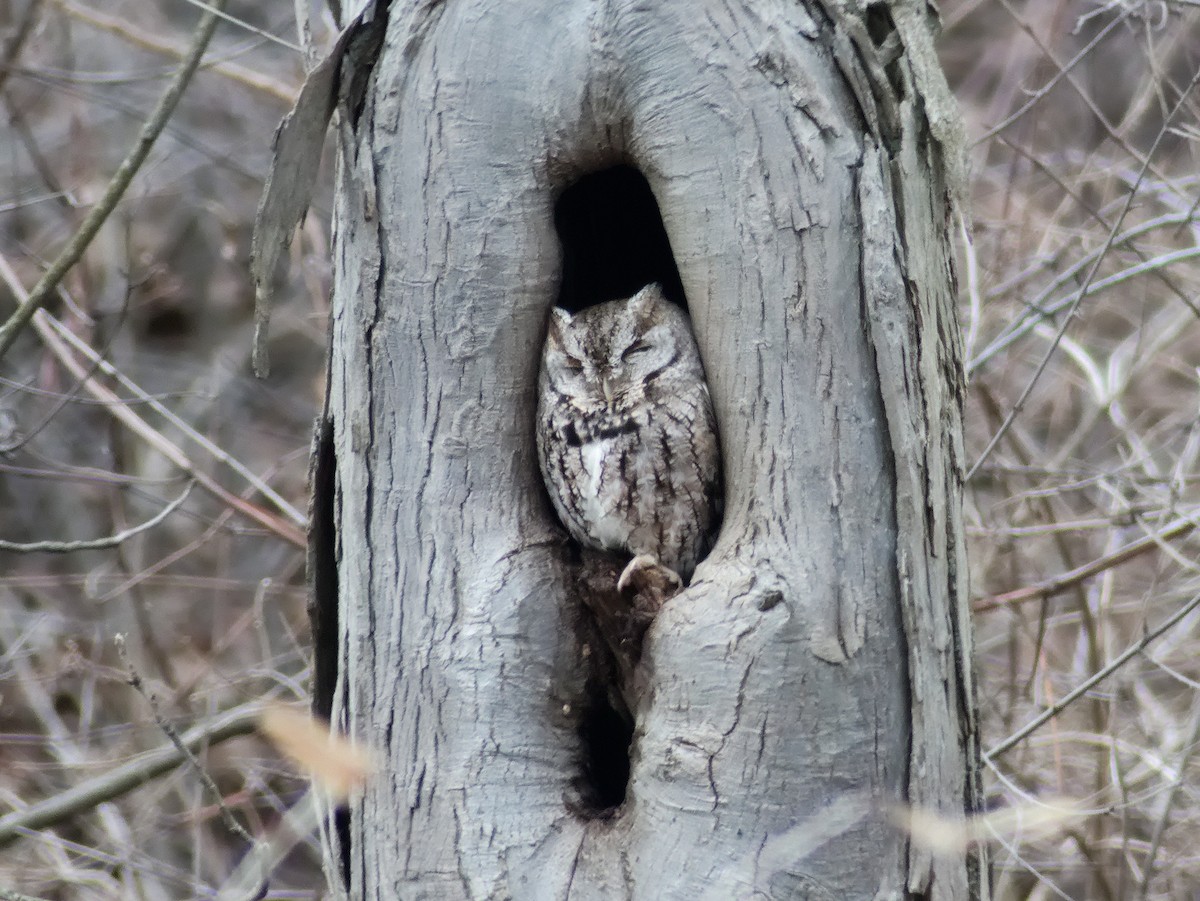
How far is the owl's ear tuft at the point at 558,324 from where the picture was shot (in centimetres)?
239

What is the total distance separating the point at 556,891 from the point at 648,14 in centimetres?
153

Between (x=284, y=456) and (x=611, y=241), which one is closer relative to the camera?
(x=611, y=241)

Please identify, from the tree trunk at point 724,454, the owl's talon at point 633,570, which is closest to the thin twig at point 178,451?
the tree trunk at point 724,454

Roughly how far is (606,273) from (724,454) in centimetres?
107

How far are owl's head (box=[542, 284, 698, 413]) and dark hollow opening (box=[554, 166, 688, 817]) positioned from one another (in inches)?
6.1

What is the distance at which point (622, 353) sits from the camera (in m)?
2.61

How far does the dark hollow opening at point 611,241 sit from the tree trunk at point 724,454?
0.53 metres

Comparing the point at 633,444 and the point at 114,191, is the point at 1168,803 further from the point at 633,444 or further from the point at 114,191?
the point at 114,191

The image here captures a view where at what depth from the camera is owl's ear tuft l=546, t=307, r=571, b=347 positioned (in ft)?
7.86

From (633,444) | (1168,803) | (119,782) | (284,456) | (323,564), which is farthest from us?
(284,456)

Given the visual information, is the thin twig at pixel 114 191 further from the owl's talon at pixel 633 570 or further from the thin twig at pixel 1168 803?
the thin twig at pixel 1168 803

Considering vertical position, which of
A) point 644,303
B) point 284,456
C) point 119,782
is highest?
point 644,303

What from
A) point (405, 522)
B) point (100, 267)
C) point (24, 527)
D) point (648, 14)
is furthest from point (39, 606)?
point (648, 14)

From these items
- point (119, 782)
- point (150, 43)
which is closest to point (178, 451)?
point (119, 782)
